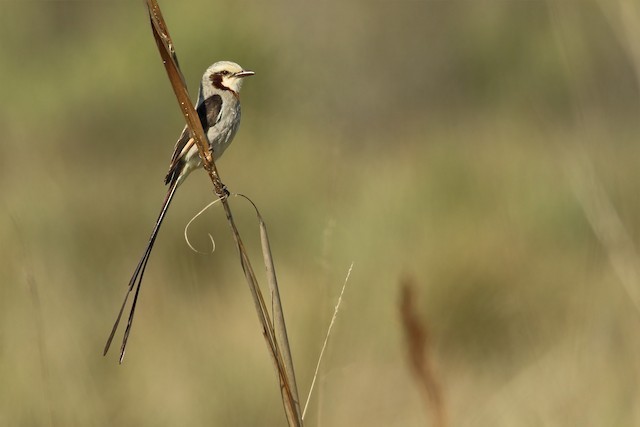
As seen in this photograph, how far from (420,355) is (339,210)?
5187 mm

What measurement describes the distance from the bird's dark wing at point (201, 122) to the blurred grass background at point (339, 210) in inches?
10.5

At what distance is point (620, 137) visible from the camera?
356 inches

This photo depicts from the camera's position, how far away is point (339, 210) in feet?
22.5

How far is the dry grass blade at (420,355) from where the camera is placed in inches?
65.6

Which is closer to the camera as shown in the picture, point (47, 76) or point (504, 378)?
point (504, 378)

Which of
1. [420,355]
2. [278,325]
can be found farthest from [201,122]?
[420,355]

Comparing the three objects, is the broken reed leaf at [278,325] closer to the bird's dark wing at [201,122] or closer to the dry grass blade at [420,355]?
the dry grass blade at [420,355]

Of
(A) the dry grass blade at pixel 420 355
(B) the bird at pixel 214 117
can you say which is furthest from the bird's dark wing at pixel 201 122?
(A) the dry grass blade at pixel 420 355

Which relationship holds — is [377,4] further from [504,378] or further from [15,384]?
[15,384]

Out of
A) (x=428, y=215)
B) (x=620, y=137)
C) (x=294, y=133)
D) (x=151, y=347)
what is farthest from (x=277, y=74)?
(x=151, y=347)

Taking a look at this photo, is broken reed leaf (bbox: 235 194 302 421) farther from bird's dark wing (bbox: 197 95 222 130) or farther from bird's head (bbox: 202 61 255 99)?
bird's head (bbox: 202 61 255 99)

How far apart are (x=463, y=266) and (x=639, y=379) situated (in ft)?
10.2

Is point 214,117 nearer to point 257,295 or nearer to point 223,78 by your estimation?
point 223,78

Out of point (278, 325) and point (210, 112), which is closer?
point (278, 325)
